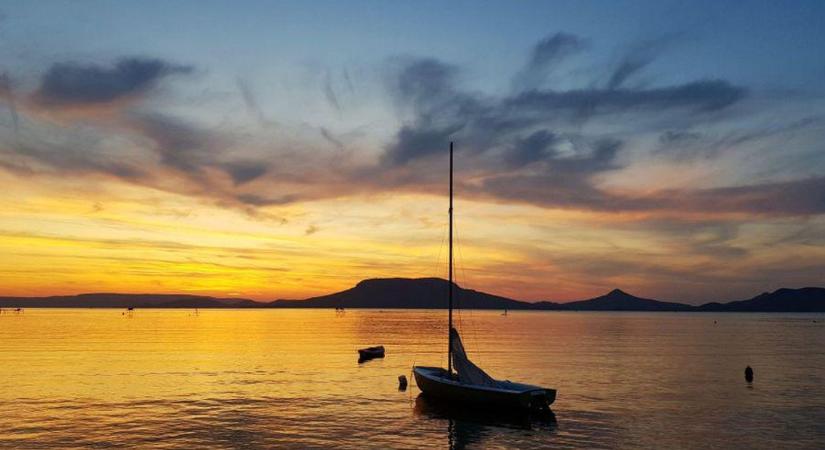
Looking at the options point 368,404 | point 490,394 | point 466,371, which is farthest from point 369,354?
point 490,394

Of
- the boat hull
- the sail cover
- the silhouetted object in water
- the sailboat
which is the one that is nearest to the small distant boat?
the silhouetted object in water

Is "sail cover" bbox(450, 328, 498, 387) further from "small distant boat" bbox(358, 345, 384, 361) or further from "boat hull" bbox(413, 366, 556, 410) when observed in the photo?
"small distant boat" bbox(358, 345, 384, 361)

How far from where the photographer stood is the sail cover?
166 feet

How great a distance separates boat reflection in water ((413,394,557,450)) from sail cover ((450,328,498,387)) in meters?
2.15

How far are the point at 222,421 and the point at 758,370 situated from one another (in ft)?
220

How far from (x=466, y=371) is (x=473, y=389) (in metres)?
2.36

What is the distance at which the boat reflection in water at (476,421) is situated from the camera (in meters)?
41.8

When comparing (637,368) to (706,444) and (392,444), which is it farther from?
(392,444)

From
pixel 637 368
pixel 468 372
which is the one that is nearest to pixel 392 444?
pixel 468 372

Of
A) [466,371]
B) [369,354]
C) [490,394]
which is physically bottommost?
[490,394]

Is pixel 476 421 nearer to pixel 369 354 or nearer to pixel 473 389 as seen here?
pixel 473 389

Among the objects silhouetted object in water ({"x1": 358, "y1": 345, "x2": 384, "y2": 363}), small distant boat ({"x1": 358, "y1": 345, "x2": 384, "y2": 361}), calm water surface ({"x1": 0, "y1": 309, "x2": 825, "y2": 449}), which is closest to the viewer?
calm water surface ({"x1": 0, "y1": 309, "x2": 825, "y2": 449})

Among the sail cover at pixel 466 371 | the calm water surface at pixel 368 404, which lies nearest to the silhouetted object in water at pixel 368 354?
the calm water surface at pixel 368 404

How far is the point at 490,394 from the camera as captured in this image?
157 ft
